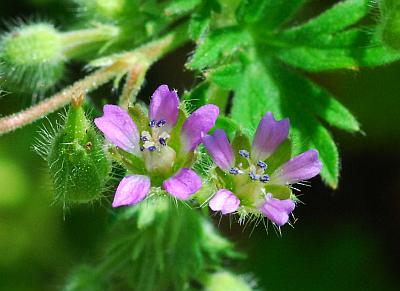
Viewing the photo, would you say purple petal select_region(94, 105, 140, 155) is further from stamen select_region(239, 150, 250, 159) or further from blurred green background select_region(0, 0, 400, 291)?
blurred green background select_region(0, 0, 400, 291)

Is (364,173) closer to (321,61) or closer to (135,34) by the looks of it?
(321,61)

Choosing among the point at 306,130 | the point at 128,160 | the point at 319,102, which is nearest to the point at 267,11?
the point at 319,102

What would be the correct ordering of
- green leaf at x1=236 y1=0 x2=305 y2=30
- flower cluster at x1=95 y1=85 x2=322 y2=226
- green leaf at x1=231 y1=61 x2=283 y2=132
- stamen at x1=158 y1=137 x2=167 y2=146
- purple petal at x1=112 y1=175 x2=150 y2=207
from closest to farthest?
purple petal at x1=112 y1=175 x2=150 y2=207 < flower cluster at x1=95 y1=85 x2=322 y2=226 < stamen at x1=158 y1=137 x2=167 y2=146 < green leaf at x1=231 y1=61 x2=283 y2=132 < green leaf at x1=236 y1=0 x2=305 y2=30

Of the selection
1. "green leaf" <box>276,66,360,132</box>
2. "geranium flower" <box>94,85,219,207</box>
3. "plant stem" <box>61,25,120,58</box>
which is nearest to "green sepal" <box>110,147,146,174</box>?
"geranium flower" <box>94,85,219,207</box>

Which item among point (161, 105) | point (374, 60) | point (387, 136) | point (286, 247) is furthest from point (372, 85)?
point (161, 105)

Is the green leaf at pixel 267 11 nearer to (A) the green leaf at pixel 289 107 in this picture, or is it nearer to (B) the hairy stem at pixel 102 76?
(A) the green leaf at pixel 289 107

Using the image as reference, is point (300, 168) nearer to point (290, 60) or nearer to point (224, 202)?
point (224, 202)
